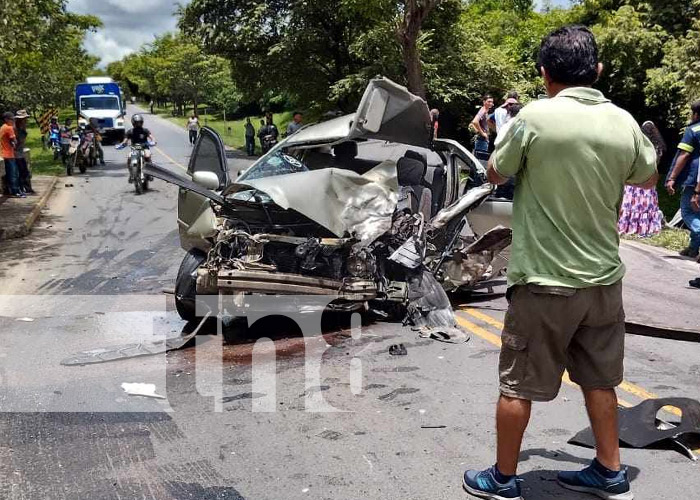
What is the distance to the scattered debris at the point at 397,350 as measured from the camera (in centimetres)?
544

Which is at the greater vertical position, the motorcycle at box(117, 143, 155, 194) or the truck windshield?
the truck windshield

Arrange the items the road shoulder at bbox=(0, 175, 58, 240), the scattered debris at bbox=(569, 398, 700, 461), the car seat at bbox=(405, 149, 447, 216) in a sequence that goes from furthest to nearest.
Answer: the road shoulder at bbox=(0, 175, 58, 240)
the car seat at bbox=(405, 149, 447, 216)
the scattered debris at bbox=(569, 398, 700, 461)

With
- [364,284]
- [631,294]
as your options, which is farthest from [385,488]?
[631,294]

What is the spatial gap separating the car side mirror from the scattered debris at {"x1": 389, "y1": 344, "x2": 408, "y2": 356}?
2048mm

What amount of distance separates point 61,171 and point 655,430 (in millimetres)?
20633

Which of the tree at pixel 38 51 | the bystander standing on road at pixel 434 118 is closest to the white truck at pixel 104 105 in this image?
the tree at pixel 38 51

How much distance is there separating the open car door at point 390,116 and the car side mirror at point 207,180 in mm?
1236

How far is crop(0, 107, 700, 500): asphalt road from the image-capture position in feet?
11.5

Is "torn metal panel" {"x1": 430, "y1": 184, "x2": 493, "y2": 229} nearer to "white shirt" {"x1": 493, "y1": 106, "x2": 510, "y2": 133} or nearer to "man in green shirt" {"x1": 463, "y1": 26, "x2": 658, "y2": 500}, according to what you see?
"man in green shirt" {"x1": 463, "y1": 26, "x2": 658, "y2": 500}

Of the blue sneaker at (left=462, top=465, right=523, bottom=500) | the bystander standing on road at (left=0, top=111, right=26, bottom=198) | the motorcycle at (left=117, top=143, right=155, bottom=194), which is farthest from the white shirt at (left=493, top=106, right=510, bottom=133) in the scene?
the bystander standing on road at (left=0, top=111, right=26, bottom=198)

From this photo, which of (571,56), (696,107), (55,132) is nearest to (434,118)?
(696,107)

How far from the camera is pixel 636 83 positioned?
64.6 feet

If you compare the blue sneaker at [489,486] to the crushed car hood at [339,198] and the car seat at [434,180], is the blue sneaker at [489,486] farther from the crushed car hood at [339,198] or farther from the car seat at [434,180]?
the car seat at [434,180]

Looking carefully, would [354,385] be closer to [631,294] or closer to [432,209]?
[432,209]
